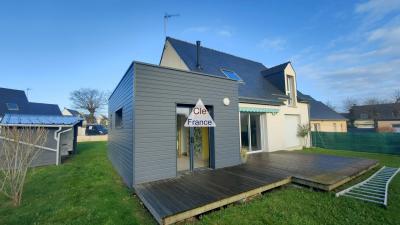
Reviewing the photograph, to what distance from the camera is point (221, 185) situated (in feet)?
16.9

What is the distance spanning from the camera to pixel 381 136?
13.6 m

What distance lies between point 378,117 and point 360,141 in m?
32.0

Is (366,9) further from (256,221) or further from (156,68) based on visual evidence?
(256,221)

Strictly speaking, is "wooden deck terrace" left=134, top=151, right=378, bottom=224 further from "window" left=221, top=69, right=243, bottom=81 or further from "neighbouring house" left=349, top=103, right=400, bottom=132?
"neighbouring house" left=349, top=103, right=400, bottom=132

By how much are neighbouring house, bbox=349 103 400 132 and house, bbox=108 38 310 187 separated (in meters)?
35.0

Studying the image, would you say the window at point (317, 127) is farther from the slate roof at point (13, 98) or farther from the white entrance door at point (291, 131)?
the slate roof at point (13, 98)

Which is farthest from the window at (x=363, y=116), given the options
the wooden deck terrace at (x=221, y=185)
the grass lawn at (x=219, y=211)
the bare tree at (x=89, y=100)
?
the bare tree at (x=89, y=100)

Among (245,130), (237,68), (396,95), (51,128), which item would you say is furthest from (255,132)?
(396,95)

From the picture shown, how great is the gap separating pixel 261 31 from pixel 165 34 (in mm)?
8145

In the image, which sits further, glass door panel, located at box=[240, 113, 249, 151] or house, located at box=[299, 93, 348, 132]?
house, located at box=[299, 93, 348, 132]

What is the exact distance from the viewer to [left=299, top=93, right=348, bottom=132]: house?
862 inches

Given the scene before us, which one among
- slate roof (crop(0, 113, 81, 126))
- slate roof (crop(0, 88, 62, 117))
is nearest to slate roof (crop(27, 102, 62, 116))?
slate roof (crop(0, 88, 62, 117))

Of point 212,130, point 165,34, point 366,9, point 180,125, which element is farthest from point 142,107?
point 366,9

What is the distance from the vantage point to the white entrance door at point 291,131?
1345 centimetres
